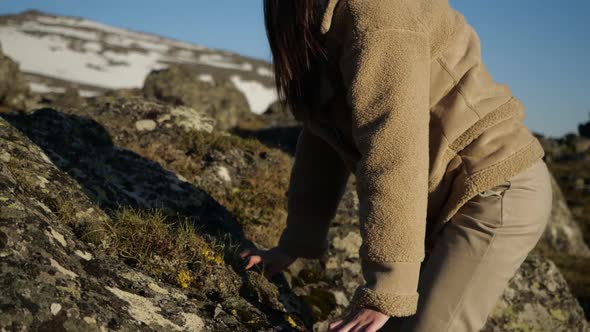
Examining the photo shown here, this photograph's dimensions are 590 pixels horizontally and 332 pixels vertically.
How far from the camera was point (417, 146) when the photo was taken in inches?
90.7

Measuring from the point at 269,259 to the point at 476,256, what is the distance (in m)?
1.56

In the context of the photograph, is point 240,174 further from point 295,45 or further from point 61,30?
point 61,30

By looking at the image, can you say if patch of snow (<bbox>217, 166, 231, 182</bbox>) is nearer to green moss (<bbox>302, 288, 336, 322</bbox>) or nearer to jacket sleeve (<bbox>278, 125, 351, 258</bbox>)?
green moss (<bbox>302, 288, 336, 322</bbox>)

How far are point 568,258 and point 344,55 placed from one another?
15231mm

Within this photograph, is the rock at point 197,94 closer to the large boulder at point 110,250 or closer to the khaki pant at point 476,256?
the large boulder at point 110,250

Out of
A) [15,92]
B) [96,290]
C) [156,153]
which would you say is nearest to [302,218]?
[96,290]

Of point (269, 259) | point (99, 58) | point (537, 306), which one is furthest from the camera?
point (99, 58)

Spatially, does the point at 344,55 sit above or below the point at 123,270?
above

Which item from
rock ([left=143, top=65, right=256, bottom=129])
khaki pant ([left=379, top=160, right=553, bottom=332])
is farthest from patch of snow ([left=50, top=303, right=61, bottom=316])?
rock ([left=143, top=65, right=256, bottom=129])

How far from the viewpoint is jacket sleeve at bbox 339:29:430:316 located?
2279 millimetres

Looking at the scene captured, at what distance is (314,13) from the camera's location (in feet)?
8.27

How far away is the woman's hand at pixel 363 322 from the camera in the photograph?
234 centimetres

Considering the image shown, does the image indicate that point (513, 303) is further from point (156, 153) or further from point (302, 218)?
point (156, 153)

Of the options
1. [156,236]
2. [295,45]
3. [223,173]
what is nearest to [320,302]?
[156,236]
